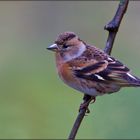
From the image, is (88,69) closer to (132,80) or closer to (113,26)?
(132,80)

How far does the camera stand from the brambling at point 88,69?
199 inches

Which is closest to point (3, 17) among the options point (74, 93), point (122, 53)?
point (122, 53)

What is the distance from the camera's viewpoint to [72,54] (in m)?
5.30

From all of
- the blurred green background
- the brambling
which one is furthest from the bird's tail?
the blurred green background

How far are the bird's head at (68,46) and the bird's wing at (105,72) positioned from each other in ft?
0.43

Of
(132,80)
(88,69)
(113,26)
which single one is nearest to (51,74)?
(88,69)

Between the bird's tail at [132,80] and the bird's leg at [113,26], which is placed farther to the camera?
the bird's tail at [132,80]

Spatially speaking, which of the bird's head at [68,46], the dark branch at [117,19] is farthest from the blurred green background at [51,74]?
the dark branch at [117,19]

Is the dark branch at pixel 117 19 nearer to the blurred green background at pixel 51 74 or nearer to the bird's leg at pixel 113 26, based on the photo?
the bird's leg at pixel 113 26

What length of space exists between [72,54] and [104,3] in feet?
13.8

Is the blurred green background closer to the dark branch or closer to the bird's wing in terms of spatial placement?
the bird's wing

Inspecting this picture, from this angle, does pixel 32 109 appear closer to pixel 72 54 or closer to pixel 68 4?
pixel 72 54

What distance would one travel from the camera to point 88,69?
17.1ft

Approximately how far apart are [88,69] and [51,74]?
102 inches
